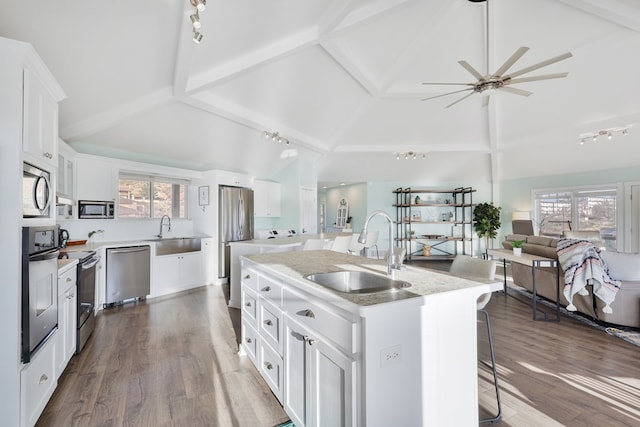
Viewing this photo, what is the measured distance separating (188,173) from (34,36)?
10.6ft

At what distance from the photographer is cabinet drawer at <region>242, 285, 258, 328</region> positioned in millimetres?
2260

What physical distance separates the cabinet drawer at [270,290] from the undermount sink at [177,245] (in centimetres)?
314

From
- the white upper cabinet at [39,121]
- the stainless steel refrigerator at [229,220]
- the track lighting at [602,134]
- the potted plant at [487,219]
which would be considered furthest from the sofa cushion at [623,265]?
the stainless steel refrigerator at [229,220]

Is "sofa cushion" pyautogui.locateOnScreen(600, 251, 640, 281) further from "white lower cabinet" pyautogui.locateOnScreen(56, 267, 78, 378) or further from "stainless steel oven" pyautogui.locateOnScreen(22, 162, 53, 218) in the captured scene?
"white lower cabinet" pyautogui.locateOnScreen(56, 267, 78, 378)

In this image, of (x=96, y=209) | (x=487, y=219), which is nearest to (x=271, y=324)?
(x=96, y=209)

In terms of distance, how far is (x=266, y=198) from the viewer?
6.64 m

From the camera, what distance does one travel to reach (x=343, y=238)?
439 centimetres

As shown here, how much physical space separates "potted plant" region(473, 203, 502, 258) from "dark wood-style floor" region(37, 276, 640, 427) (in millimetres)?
4881

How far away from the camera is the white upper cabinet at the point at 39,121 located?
1.63 metres

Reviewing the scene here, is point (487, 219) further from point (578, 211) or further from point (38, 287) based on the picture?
point (38, 287)

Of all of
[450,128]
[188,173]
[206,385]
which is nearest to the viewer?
[206,385]

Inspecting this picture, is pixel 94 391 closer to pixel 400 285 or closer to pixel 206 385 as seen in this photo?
pixel 206 385

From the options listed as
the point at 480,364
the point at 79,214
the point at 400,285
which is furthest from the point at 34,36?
the point at 480,364

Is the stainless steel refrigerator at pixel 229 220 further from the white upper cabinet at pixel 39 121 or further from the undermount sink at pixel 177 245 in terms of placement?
the white upper cabinet at pixel 39 121
